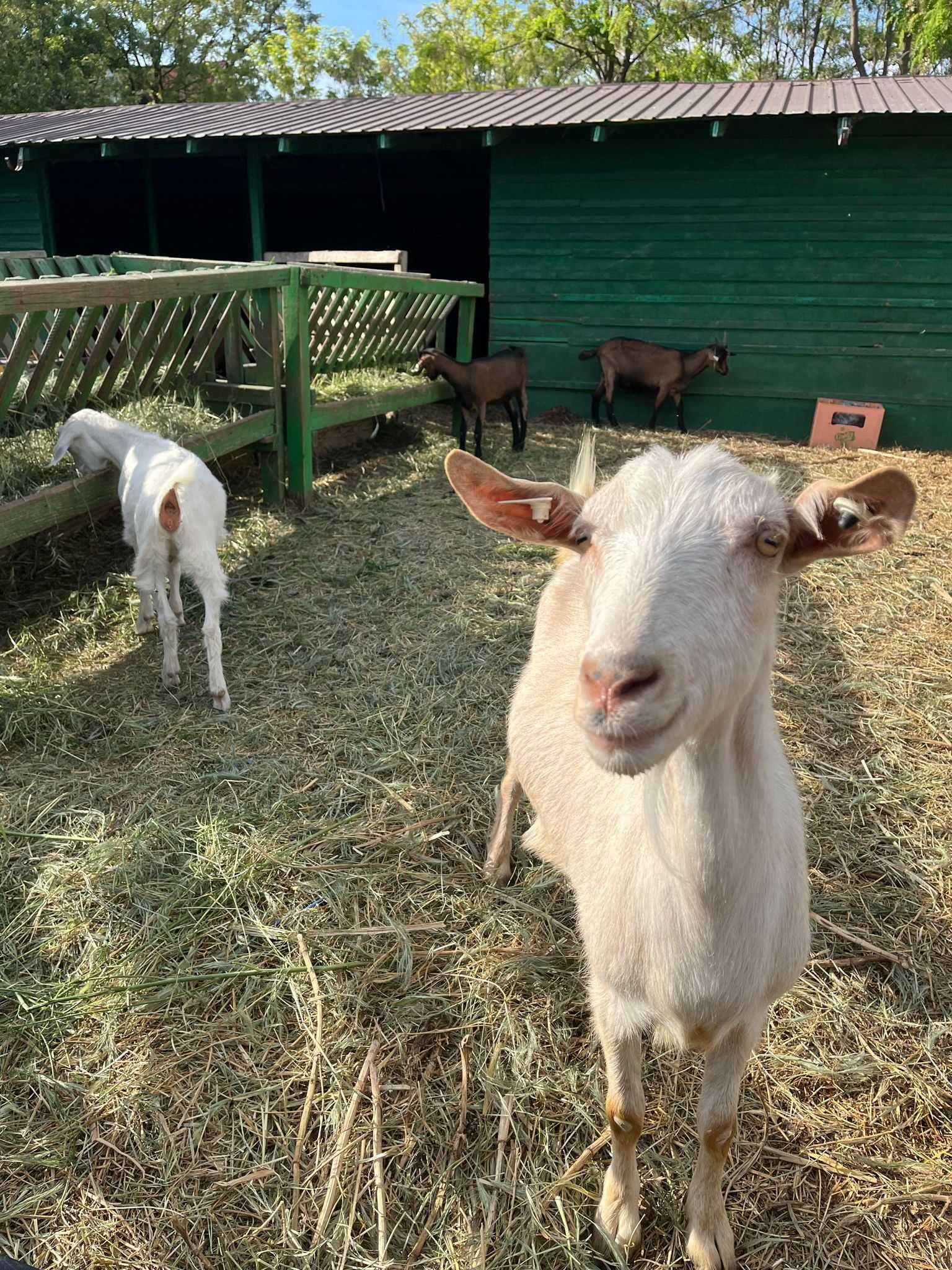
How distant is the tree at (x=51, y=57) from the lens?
2517 cm

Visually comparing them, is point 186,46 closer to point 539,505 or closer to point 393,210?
point 393,210

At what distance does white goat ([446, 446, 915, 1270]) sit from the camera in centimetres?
120

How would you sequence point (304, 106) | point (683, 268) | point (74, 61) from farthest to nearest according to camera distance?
1. point (74, 61)
2. point (304, 106)
3. point (683, 268)

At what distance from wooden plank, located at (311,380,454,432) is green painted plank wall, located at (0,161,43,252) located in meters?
7.99

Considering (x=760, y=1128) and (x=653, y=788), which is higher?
(x=653, y=788)

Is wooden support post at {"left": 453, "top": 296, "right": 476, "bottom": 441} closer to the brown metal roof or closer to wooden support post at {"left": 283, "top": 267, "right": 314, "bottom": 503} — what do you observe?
the brown metal roof

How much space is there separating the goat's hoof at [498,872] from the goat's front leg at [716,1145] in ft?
3.63

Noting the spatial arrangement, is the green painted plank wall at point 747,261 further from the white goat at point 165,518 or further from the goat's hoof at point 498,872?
the goat's hoof at point 498,872

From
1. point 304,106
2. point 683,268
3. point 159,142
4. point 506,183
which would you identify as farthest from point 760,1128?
point 304,106

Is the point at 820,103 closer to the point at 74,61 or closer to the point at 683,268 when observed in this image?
the point at 683,268

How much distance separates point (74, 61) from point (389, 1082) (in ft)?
116

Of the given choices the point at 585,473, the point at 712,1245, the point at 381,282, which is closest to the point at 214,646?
the point at 585,473

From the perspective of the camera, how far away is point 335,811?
3.15m

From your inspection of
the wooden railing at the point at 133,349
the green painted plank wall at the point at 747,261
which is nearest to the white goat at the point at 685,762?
the wooden railing at the point at 133,349
